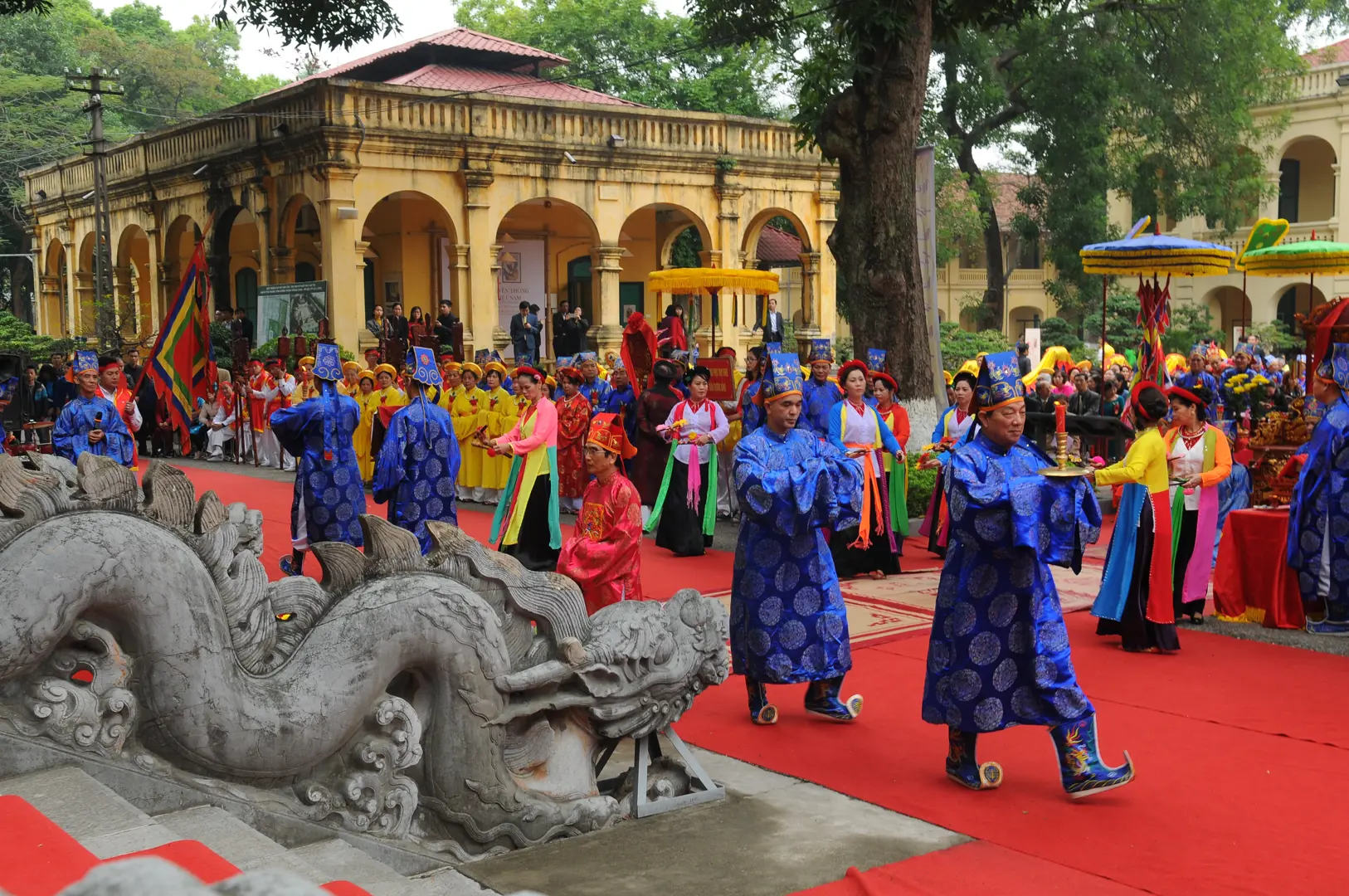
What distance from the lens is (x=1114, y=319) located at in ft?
95.8

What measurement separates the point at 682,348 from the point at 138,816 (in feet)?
40.8

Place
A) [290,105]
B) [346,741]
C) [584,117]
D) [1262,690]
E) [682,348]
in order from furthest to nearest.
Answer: [584,117], [290,105], [682,348], [1262,690], [346,741]

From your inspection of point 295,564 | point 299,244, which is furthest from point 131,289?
point 295,564

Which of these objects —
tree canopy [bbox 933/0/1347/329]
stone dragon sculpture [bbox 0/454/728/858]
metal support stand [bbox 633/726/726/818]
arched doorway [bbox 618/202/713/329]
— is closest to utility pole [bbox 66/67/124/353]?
arched doorway [bbox 618/202/713/329]

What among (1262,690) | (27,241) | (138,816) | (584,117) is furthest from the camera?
(27,241)

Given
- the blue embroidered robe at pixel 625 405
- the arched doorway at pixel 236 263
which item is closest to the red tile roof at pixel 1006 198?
the arched doorway at pixel 236 263

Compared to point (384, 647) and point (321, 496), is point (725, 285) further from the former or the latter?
point (384, 647)

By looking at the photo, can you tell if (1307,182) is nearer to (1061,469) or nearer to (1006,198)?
(1006,198)

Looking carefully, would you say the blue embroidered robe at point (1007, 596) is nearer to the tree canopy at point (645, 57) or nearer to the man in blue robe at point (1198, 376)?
the man in blue robe at point (1198, 376)

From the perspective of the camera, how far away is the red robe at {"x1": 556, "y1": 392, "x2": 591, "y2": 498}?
11.6 m

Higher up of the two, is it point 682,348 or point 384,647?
point 682,348

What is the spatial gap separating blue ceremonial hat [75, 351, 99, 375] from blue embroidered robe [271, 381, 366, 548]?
1.65m

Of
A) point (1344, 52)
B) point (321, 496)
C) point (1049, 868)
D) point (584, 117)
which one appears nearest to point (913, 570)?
point (321, 496)

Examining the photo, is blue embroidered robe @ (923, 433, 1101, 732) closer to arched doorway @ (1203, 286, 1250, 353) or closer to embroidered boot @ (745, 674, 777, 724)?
embroidered boot @ (745, 674, 777, 724)
